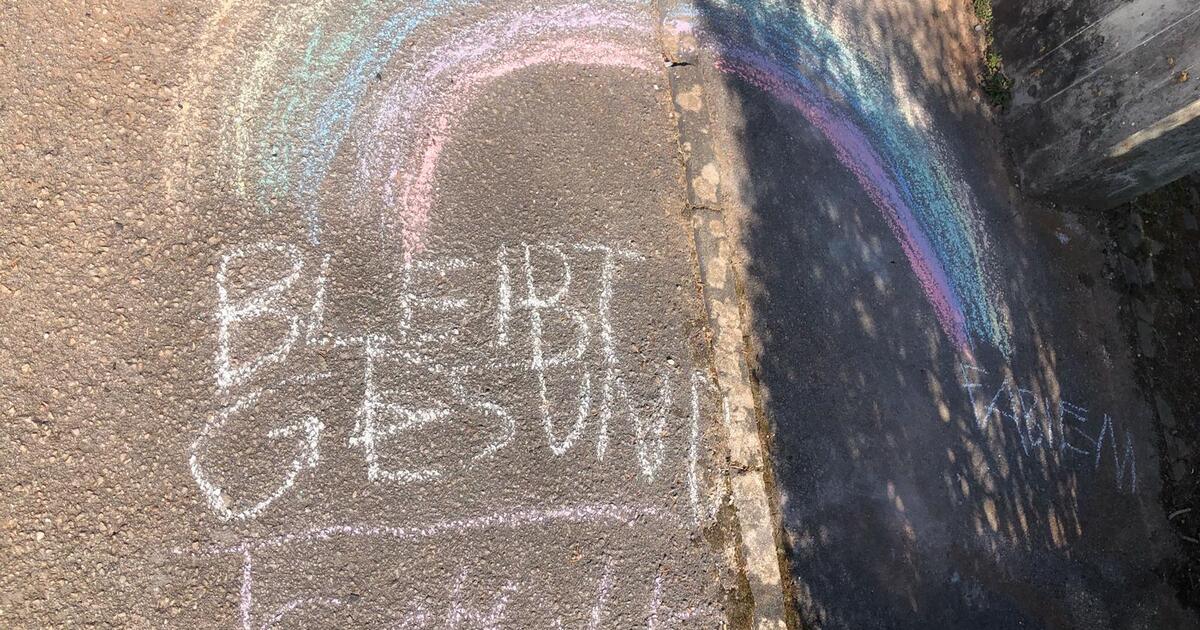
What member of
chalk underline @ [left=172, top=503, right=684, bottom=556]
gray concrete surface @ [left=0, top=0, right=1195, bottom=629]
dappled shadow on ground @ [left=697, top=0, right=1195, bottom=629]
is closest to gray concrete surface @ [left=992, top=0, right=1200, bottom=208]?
dappled shadow on ground @ [left=697, top=0, right=1195, bottom=629]

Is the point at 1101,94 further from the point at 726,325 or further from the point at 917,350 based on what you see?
the point at 726,325

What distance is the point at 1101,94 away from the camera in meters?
4.30

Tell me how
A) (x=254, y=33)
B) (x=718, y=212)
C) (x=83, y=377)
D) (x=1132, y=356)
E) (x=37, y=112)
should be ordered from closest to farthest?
1. (x=83, y=377)
2. (x=37, y=112)
3. (x=254, y=33)
4. (x=718, y=212)
5. (x=1132, y=356)

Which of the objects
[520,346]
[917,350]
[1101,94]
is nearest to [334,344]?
[520,346]

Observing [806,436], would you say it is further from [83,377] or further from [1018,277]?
[83,377]

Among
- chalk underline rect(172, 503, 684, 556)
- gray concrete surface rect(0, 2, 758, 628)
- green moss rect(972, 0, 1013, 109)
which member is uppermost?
green moss rect(972, 0, 1013, 109)

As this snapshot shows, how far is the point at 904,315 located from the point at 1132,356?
1.83m

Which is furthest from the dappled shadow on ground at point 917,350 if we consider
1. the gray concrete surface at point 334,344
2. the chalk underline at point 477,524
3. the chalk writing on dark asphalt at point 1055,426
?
the chalk underline at point 477,524

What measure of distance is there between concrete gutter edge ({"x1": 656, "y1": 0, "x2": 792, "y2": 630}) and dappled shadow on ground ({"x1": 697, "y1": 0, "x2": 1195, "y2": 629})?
117 millimetres

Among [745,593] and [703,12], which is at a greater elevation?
[703,12]

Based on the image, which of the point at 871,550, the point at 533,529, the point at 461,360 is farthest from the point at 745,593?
the point at 461,360

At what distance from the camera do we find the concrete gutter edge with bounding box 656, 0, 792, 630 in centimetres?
359

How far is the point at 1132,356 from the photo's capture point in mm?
4637

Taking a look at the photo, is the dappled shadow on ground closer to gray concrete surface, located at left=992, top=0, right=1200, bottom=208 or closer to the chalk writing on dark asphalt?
the chalk writing on dark asphalt
